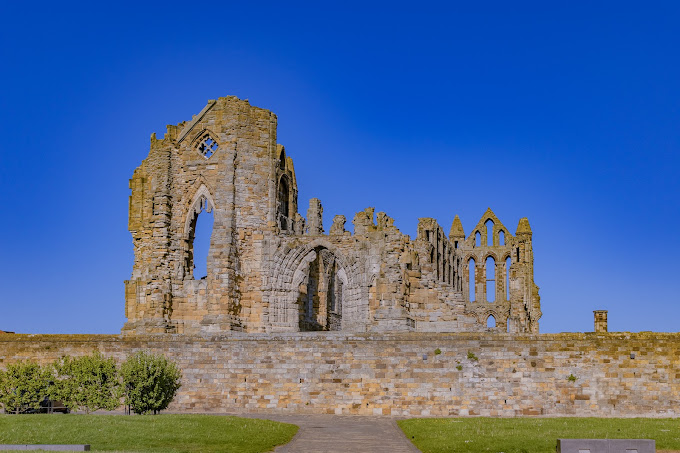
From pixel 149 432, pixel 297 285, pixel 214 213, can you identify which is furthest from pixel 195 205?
pixel 149 432

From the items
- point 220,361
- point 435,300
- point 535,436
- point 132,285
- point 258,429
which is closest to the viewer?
point 535,436

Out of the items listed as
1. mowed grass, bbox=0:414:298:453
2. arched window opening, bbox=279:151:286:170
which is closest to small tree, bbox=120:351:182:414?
mowed grass, bbox=0:414:298:453

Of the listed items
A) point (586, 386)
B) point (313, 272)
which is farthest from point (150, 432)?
point (313, 272)

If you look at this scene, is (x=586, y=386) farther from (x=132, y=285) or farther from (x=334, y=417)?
(x=132, y=285)

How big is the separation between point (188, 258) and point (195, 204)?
248 centimetres

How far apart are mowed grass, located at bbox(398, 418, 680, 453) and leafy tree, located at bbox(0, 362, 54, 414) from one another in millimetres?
10047

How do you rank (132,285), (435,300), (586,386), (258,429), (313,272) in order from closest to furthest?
(258,429), (586,386), (435,300), (132,285), (313,272)

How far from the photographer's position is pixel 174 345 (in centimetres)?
2492

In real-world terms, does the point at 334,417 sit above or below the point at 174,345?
below

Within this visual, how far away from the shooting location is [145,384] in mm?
21688

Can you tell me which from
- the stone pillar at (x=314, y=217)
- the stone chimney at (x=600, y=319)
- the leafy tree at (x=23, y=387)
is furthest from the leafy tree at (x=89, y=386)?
the stone pillar at (x=314, y=217)

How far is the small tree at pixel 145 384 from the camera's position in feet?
71.1

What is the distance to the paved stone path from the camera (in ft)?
52.7

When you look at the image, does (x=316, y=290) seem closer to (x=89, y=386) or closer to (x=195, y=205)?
(x=195, y=205)
